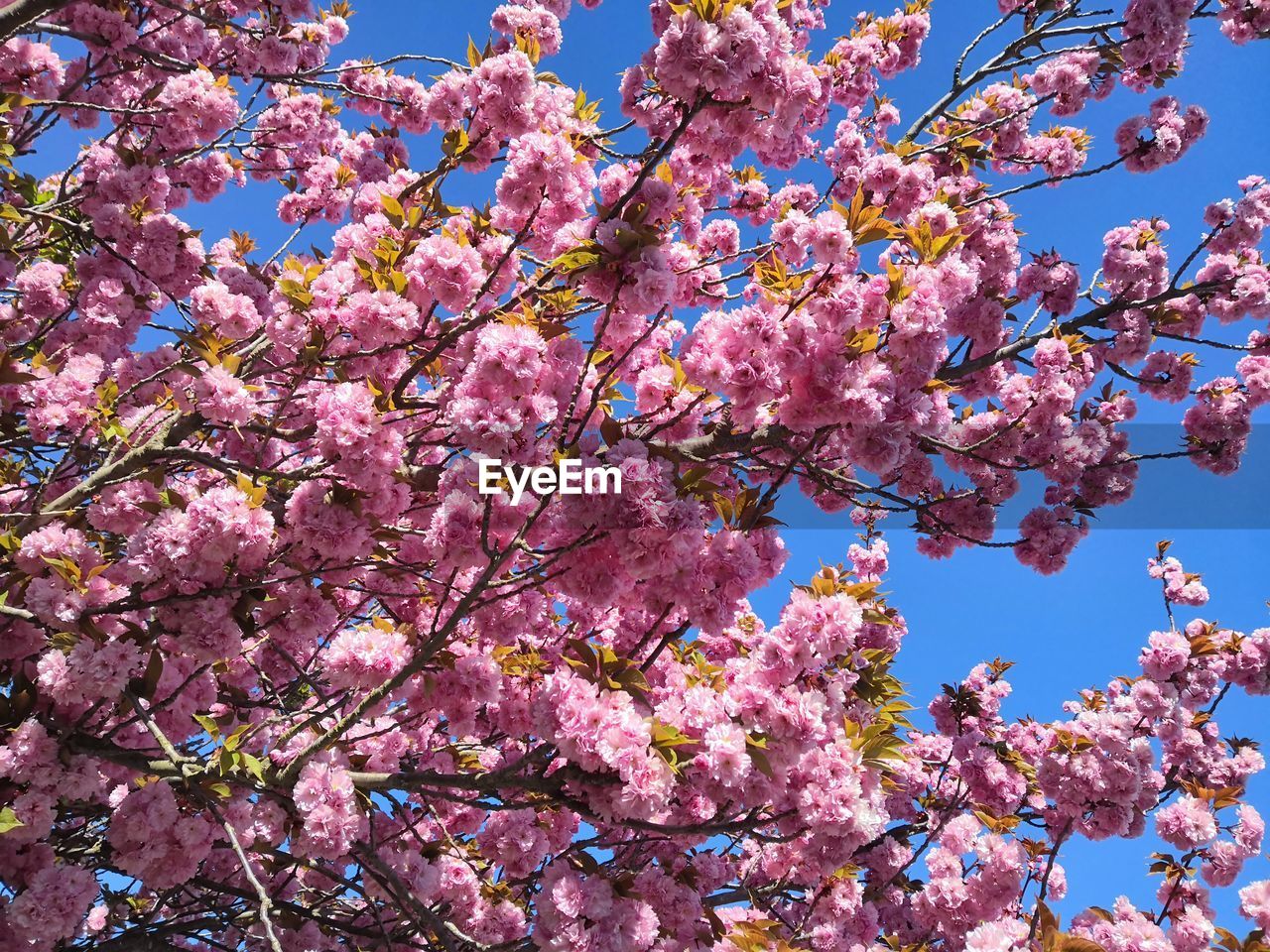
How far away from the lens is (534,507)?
10.2 feet

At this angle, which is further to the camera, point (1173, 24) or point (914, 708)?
point (1173, 24)

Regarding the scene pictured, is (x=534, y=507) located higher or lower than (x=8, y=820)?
higher

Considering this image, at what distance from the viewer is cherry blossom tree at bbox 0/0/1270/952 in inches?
115

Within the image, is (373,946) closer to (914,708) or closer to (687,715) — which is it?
(687,715)

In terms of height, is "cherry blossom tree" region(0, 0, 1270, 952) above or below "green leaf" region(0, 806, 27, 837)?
above

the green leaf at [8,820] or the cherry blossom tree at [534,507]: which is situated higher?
the cherry blossom tree at [534,507]

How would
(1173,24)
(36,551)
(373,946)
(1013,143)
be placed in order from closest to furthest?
(36,551) < (373,946) < (1173,24) < (1013,143)

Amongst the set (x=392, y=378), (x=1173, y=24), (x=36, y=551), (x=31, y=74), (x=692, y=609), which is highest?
(x=1173, y=24)

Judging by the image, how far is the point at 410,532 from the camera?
11.4ft

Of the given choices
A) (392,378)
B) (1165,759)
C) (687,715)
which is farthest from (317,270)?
(1165,759)

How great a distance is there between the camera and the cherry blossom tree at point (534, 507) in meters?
2.91

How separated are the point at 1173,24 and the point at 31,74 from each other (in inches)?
300

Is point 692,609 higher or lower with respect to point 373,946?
higher

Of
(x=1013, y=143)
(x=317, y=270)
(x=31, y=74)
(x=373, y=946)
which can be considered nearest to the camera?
(x=317, y=270)
